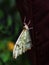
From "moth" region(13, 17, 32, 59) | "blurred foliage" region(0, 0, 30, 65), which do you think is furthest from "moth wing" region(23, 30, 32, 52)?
"blurred foliage" region(0, 0, 30, 65)

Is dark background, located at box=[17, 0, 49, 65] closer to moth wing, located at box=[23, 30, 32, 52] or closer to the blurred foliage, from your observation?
moth wing, located at box=[23, 30, 32, 52]

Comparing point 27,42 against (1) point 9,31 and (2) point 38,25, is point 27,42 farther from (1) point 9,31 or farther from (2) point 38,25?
(1) point 9,31

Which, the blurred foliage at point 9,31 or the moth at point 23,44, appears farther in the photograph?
the blurred foliage at point 9,31

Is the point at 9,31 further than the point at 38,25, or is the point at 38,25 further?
the point at 9,31

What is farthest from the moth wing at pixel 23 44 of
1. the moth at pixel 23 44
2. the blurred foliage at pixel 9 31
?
the blurred foliage at pixel 9 31

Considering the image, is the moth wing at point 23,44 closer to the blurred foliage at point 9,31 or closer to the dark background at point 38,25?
the dark background at point 38,25

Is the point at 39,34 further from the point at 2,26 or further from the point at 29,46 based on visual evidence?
the point at 2,26

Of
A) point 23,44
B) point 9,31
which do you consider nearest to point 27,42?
point 23,44

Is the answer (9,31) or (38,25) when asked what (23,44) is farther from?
(9,31)

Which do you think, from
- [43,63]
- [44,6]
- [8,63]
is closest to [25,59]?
[8,63]
